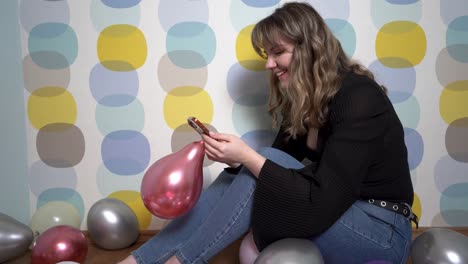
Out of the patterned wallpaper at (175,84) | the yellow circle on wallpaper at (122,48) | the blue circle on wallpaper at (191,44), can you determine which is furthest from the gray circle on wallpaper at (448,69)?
the yellow circle on wallpaper at (122,48)

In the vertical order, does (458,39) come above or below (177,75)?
above

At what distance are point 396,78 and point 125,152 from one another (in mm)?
1141

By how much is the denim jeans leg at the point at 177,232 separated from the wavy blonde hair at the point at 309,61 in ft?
1.10

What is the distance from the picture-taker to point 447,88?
1.52m

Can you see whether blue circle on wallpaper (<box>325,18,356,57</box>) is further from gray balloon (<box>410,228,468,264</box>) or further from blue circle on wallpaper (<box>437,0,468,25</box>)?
gray balloon (<box>410,228,468,264</box>)

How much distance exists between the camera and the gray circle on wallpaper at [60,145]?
5.35 ft

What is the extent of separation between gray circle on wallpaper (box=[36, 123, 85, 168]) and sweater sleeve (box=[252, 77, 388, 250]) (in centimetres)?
99

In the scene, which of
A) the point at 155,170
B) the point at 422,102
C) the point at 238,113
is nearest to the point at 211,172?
the point at 238,113

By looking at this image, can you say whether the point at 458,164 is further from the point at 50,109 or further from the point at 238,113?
the point at 50,109

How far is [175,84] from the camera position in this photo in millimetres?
1569

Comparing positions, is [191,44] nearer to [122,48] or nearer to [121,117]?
[122,48]

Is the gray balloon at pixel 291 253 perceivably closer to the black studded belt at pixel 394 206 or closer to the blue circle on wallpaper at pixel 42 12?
the black studded belt at pixel 394 206

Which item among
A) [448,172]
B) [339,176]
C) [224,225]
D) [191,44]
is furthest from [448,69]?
[224,225]

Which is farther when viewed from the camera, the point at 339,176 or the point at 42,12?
the point at 42,12
